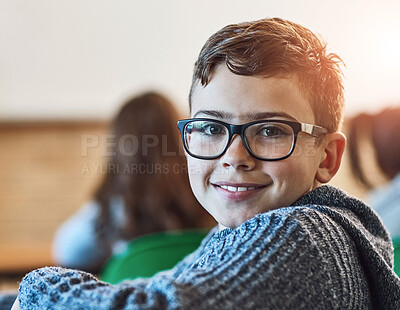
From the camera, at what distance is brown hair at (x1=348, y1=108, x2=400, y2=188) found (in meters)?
2.01

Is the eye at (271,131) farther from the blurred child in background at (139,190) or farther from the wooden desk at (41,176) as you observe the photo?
the wooden desk at (41,176)

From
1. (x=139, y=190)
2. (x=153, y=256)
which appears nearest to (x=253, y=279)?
(x=153, y=256)

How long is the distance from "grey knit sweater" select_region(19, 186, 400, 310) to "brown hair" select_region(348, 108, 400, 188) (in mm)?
1366

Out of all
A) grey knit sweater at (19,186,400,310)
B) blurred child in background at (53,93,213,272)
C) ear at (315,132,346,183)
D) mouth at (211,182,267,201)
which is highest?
ear at (315,132,346,183)

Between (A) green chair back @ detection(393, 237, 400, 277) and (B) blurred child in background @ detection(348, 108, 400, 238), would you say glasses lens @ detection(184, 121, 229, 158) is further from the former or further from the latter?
(B) blurred child in background @ detection(348, 108, 400, 238)

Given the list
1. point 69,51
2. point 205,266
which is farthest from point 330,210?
point 69,51

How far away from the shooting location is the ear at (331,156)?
79 centimetres

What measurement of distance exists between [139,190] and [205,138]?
1186mm

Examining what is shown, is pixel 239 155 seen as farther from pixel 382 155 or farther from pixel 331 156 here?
pixel 382 155

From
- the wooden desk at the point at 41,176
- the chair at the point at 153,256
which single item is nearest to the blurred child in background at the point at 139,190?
the chair at the point at 153,256

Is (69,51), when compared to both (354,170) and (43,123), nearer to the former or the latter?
(43,123)

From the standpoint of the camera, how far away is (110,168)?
6.49ft

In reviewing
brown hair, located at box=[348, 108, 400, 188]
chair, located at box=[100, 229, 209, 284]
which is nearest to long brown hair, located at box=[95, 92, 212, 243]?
chair, located at box=[100, 229, 209, 284]

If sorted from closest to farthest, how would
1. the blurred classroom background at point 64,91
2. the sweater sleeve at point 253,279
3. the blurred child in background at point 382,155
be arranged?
1. the sweater sleeve at point 253,279
2. the blurred child in background at point 382,155
3. the blurred classroom background at point 64,91
